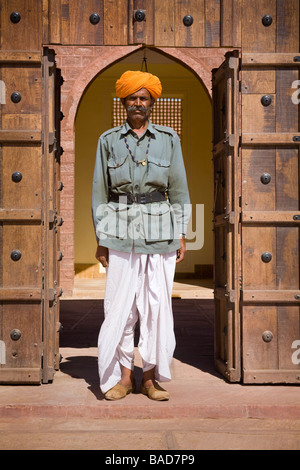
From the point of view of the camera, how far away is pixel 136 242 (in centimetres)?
368

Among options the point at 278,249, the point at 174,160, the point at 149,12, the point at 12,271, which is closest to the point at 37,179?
the point at 12,271

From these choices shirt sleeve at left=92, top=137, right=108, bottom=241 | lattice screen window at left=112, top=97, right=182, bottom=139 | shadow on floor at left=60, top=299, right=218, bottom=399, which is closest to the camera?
shirt sleeve at left=92, top=137, right=108, bottom=241

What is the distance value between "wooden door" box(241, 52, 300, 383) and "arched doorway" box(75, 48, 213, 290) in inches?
383

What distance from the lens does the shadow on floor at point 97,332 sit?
453cm

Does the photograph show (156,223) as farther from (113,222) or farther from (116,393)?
(116,393)

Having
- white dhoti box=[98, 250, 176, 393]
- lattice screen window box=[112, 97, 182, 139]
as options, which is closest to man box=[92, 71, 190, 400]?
white dhoti box=[98, 250, 176, 393]

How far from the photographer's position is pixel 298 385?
4070mm

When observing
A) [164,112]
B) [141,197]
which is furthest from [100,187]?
[164,112]

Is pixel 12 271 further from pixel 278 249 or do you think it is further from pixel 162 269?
pixel 278 249

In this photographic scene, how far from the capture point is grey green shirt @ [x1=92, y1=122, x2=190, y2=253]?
3689 mm

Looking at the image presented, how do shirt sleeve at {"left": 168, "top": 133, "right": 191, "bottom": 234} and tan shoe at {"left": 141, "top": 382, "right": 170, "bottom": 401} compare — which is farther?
shirt sleeve at {"left": 168, "top": 133, "right": 191, "bottom": 234}

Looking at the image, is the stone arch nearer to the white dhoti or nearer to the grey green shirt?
the grey green shirt
